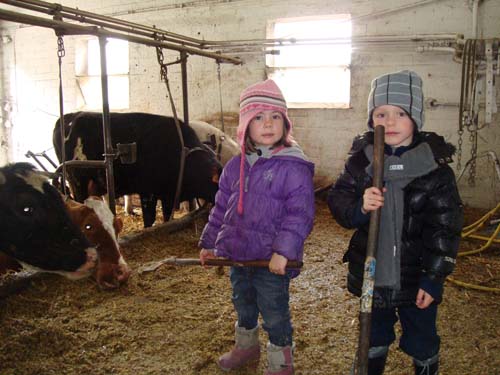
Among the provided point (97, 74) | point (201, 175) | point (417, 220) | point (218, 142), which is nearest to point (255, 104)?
point (417, 220)

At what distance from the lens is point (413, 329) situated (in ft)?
5.41

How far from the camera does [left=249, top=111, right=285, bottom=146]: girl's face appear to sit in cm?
185

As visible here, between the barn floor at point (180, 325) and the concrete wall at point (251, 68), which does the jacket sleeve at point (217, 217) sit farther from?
the concrete wall at point (251, 68)

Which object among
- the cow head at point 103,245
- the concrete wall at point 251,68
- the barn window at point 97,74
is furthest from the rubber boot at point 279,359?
the barn window at point 97,74

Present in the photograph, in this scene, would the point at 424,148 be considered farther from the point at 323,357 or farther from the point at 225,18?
the point at 225,18

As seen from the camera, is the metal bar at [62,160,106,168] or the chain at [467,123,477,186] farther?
the chain at [467,123,477,186]

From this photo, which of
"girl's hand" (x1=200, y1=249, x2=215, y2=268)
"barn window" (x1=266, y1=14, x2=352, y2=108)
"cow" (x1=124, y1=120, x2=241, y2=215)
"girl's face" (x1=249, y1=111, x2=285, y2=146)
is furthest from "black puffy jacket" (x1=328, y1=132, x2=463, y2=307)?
"barn window" (x1=266, y1=14, x2=352, y2=108)

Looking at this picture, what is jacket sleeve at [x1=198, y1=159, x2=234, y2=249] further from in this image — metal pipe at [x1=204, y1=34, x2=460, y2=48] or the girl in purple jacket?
metal pipe at [x1=204, y1=34, x2=460, y2=48]

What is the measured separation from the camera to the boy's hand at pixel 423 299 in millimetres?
1526

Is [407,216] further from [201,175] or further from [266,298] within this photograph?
[201,175]

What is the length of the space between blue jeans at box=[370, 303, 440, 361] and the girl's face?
758 millimetres

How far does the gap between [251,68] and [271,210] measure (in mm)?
→ 5386

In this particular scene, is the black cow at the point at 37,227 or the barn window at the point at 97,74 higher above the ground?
the barn window at the point at 97,74

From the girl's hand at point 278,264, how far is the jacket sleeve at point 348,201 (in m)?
0.25
